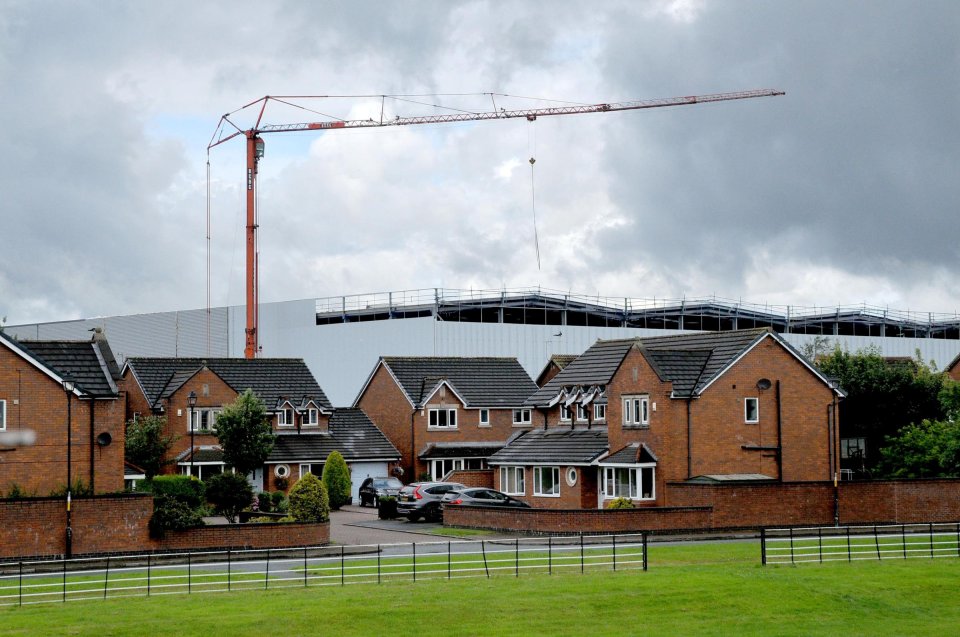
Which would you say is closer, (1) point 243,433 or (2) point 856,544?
(2) point 856,544

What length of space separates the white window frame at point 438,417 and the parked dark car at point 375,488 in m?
9.44

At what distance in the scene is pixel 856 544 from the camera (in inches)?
1602

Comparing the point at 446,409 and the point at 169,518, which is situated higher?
the point at 446,409

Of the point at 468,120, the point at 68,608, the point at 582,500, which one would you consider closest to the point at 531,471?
the point at 582,500

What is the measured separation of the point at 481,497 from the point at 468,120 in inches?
3191

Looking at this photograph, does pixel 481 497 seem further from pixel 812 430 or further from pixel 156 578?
pixel 156 578

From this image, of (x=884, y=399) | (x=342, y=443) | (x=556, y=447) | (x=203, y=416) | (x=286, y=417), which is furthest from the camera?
(x=342, y=443)

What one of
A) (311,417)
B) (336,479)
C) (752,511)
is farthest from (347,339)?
(752,511)

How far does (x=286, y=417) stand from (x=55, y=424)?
2675 cm

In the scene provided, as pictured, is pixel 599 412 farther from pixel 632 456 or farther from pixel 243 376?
pixel 243 376

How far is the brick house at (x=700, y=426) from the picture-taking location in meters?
51.7

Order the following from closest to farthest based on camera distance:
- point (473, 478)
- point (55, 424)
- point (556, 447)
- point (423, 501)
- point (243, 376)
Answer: point (55, 424), point (423, 501), point (556, 447), point (473, 478), point (243, 376)

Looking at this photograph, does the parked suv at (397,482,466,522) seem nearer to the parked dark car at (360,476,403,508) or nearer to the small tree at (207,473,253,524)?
the small tree at (207,473,253,524)

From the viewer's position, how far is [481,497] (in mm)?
51906
